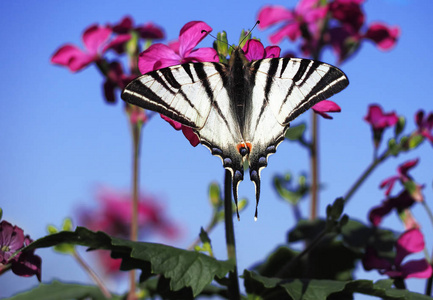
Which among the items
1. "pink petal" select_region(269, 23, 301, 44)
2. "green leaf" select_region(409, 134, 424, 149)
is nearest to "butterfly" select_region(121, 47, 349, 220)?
"green leaf" select_region(409, 134, 424, 149)

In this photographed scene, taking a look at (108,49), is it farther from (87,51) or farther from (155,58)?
(155,58)

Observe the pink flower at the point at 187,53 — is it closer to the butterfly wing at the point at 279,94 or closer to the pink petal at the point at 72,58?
the butterfly wing at the point at 279,94

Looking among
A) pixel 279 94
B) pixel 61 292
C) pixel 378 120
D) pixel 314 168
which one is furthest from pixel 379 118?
pixel 61 292

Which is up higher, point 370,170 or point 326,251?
point 370,170

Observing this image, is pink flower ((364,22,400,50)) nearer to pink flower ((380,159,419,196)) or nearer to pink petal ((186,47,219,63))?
pink flower ((380,159,419,196))

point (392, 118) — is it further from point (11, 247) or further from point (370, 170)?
point (11, 247)

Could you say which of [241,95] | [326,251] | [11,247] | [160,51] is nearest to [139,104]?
[160,51]
